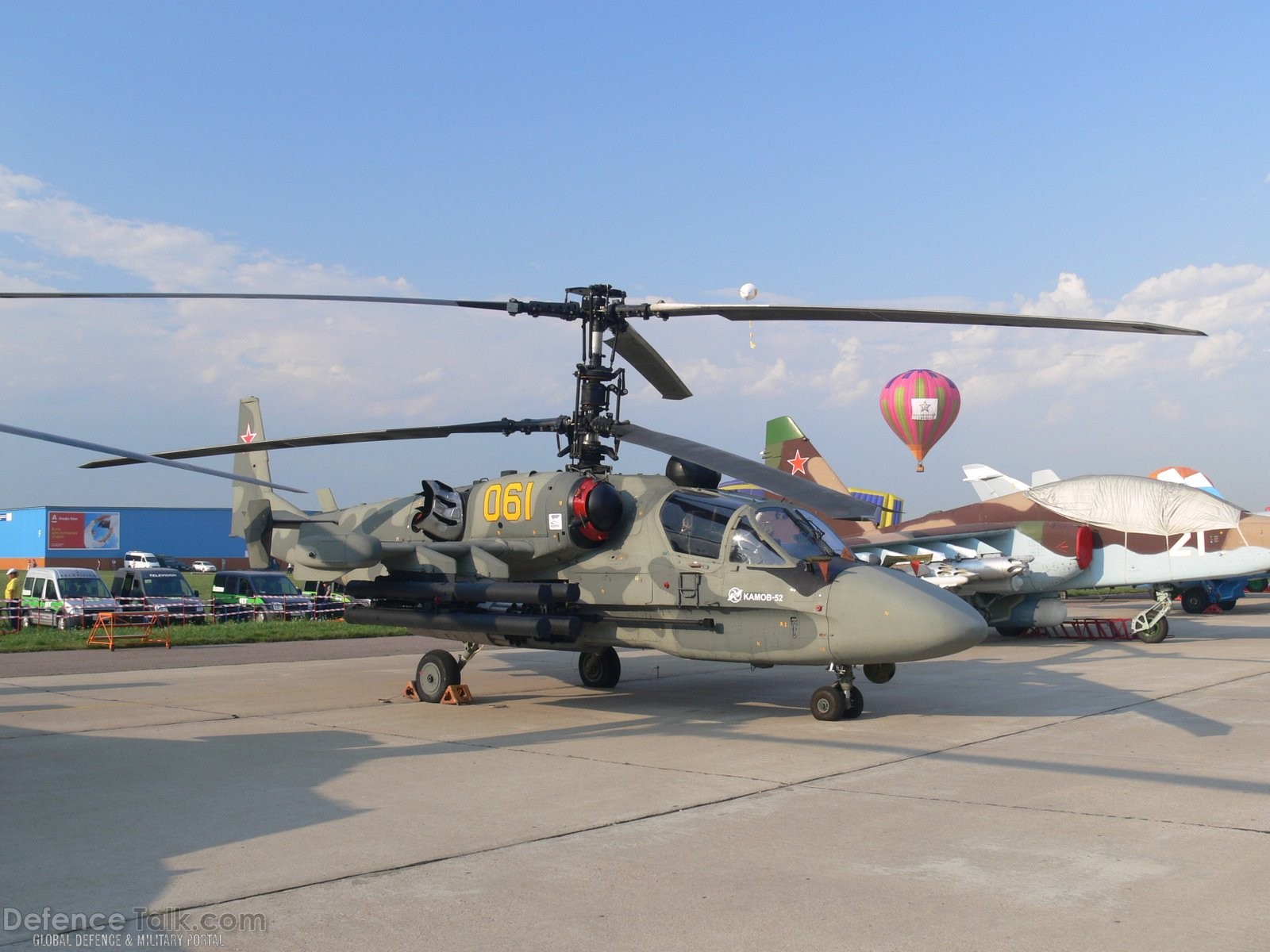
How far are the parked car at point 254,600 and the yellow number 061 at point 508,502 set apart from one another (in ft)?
47.4

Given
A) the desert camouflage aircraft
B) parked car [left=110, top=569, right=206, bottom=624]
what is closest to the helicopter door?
the desert camouflage aircraft

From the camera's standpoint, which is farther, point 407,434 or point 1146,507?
point 1146,507

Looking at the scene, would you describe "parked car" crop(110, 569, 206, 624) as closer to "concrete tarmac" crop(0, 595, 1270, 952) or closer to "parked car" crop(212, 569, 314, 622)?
"parked car" crop(212, 569, 314, 622)

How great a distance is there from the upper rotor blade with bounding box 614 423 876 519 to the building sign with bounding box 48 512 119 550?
62924 mm

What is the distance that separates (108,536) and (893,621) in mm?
65603

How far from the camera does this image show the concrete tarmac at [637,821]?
426 centimetres

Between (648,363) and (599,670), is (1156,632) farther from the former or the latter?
(648,363)

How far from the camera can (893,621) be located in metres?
8.79

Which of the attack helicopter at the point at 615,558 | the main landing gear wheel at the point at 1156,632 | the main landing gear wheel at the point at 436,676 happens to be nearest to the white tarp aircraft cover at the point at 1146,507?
the main landing gear wheel at the point at 1156,632

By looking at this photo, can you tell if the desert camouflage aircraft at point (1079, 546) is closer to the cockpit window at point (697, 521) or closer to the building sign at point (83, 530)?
the cockpit window at point (697, 521)

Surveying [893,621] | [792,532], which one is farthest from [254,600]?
[893,621]

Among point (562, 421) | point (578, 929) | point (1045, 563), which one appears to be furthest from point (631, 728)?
point (1045, 563)

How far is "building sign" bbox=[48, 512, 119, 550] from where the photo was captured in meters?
62.2

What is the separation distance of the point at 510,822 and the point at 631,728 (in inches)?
148
